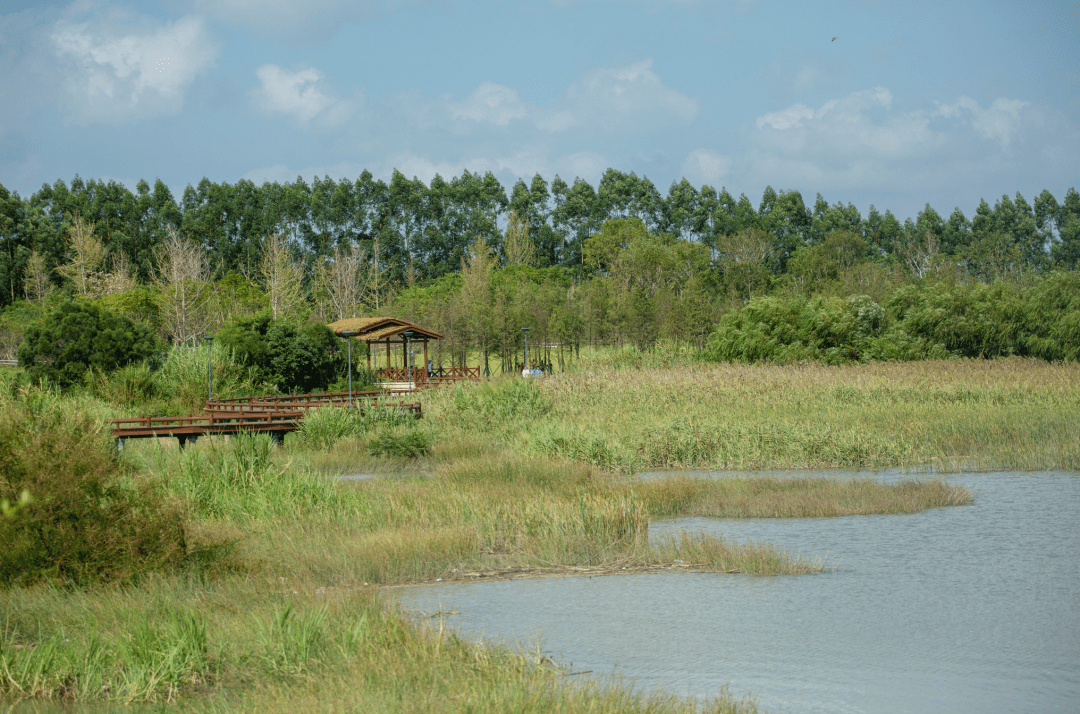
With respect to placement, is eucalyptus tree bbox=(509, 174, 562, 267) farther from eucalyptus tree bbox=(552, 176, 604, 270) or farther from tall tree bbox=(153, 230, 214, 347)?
tall tree bbox=(153, 230, 214, 347)

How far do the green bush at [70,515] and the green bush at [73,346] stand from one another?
94.0 ft

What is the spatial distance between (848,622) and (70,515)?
8419 millimetres

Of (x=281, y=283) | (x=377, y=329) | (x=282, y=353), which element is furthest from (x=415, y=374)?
(x=281, y=283)

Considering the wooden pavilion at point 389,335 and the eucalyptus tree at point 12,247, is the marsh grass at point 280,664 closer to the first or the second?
the wooden pavilion at point 389,335

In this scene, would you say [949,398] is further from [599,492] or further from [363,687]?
[363,687]

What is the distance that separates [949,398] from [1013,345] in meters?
23.4

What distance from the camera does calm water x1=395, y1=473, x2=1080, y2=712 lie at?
→ 810 cm

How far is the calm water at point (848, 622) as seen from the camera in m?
8.10

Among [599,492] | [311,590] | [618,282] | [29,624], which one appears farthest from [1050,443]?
[618,282]

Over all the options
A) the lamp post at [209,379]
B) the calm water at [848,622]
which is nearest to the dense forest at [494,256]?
the lamp post at [209,379]

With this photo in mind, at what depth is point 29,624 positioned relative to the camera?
8.87m

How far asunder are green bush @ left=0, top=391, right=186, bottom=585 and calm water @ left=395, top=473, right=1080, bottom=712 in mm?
3008

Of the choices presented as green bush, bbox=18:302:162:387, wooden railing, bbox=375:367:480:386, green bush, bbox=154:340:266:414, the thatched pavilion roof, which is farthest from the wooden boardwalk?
the thatched pavilion roof

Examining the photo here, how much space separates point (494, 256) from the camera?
9056cm
